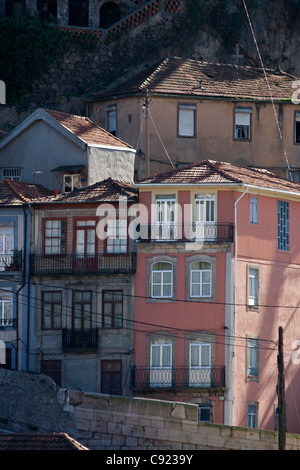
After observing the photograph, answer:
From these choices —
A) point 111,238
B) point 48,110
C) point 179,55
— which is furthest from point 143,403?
point 179,55

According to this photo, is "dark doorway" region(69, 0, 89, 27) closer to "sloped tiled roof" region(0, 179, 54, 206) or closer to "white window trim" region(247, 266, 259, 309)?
"sloped tiled roof" region(0, 179, 54, 206)

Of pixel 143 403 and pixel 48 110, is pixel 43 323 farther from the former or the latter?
pixel 48 110

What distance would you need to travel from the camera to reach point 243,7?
9356 centimetres

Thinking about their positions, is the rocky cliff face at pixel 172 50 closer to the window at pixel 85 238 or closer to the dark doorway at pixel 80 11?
the dark doorway at pixel 80 11

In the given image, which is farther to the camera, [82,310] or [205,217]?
[82,310]

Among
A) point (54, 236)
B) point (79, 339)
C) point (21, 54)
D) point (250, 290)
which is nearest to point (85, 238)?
point (54, 236)

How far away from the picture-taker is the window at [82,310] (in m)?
71.9

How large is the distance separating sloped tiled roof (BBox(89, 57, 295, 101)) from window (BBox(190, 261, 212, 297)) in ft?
46.8

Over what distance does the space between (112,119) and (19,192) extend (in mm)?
11240

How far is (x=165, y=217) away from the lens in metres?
72.3

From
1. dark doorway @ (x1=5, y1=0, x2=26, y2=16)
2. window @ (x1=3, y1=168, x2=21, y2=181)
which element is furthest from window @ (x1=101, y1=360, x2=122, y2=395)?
dark doorway @ (x1=5, y1=0, x2=26, y2=16)

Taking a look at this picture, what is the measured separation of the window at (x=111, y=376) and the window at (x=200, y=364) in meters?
3.11

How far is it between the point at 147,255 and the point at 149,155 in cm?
1206

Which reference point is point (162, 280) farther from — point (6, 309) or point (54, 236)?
point (6, 309)
